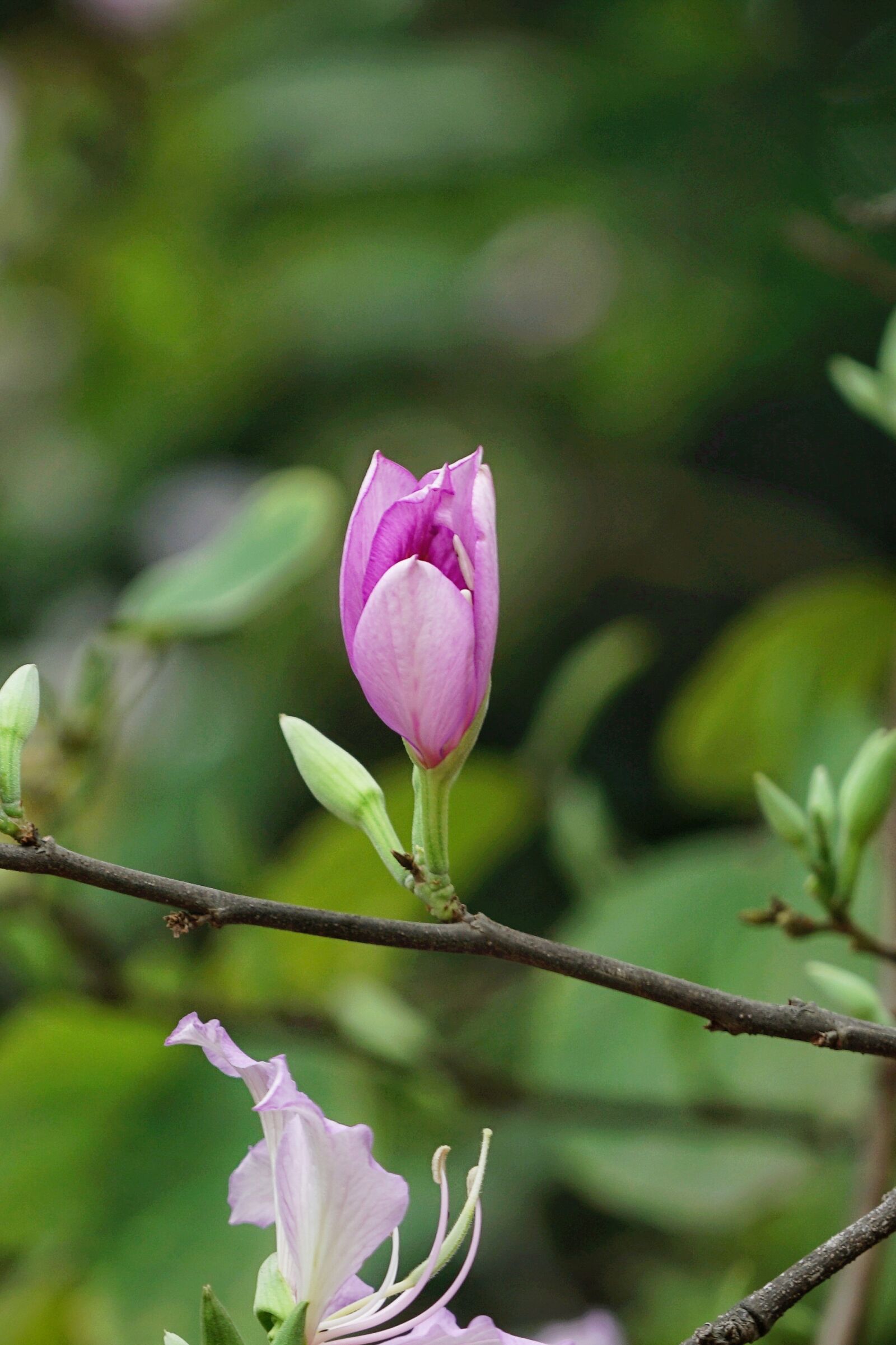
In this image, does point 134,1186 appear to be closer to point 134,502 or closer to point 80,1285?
point 80,1285

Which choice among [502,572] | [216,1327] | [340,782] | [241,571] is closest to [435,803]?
[340,782]

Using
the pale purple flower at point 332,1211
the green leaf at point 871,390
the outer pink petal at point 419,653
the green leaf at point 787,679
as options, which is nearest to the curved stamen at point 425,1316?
the pale purple flower at point 332,1211

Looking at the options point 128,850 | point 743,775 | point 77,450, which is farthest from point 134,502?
point 743,775

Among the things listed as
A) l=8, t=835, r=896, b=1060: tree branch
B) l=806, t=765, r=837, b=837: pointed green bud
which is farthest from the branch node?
l=806, t=765, r=837, b=837: pointed green bud

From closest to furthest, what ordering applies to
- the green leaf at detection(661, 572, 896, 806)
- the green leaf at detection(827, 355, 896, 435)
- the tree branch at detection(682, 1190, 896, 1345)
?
the tree branch at detection(682, 1190, 896, 1345)
the green leaf at detection(827, 355, 896, 435)
the green leaf at detection(661, 572, 896, 806)

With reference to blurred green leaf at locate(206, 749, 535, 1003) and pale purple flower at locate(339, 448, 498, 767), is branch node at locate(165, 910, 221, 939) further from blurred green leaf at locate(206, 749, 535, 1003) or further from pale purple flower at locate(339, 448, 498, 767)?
blurred green leaf at locate(206, 749, 535, 1003)

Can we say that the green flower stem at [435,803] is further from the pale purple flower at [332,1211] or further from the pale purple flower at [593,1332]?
the pale purple flower at [593,1332]

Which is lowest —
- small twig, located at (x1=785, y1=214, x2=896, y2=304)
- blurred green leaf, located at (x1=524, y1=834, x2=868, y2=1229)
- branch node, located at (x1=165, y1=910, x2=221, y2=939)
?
→ blurred green leaf, located at (x1=524, y1=834, x2=868, y2=1229)

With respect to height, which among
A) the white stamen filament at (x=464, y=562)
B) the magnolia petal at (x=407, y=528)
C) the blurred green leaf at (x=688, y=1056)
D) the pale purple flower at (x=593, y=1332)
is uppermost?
the magnolia petal at (x=407, y=528)
